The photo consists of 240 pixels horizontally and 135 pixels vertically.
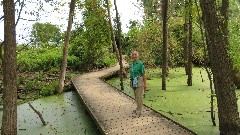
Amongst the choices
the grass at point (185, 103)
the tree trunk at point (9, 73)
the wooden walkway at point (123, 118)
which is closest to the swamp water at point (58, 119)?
the wooden walkway at point (123, 118)

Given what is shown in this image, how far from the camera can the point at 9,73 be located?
25.2ft

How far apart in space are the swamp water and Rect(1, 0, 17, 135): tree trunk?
105 cm

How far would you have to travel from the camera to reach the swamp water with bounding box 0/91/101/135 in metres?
8.60

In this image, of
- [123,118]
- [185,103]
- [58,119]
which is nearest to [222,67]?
[123,118]

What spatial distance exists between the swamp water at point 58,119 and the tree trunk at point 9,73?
41.5 inches

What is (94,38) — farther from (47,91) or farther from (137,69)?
(137,69)

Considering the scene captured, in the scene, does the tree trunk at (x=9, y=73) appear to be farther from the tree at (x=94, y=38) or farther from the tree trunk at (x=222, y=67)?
the tree at (x=94, y=38)

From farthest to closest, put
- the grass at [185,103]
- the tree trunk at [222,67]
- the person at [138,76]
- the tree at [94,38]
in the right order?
1. the tree at [94,38]
2. the grass at [185,103]
3. the person at [138,76]
4. the tree trunk at [222,67]

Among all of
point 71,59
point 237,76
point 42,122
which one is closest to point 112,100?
point 42,122

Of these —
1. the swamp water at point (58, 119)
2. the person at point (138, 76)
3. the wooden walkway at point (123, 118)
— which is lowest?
the swamp water at point (58, 119)

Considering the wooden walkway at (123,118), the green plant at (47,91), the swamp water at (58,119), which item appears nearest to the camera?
the wooden walkway at (123,118)

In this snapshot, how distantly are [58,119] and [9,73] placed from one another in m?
2.94

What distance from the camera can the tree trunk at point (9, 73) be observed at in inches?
298

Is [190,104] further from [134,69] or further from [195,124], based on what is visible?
[134,69]
